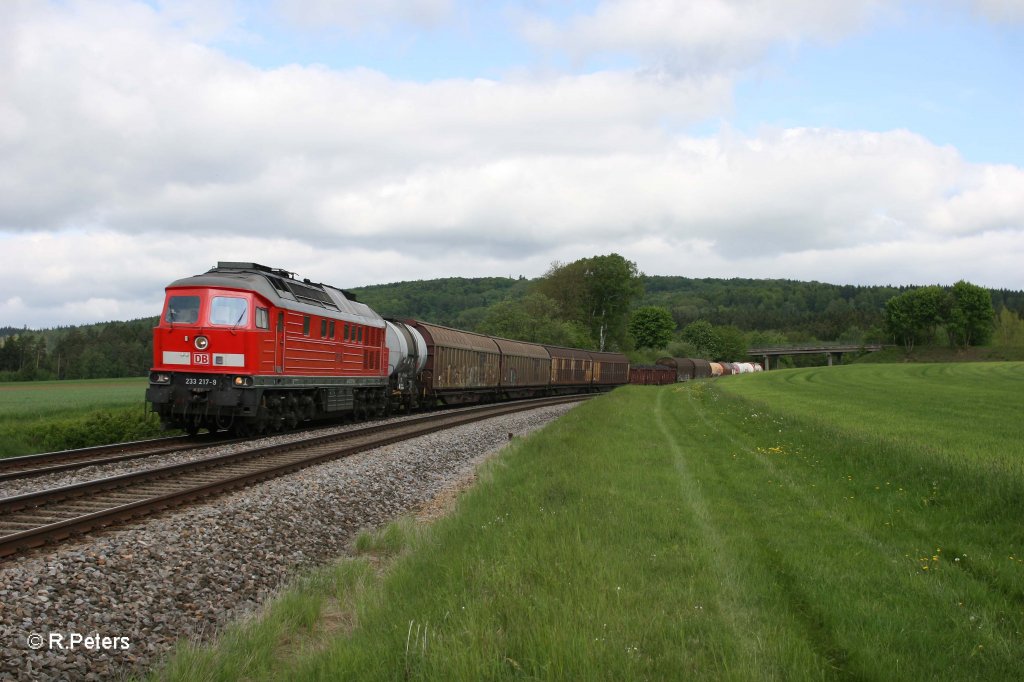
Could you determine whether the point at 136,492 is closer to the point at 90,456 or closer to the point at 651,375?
the point at 90,456

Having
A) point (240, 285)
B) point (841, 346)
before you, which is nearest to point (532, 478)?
point (240, 285)

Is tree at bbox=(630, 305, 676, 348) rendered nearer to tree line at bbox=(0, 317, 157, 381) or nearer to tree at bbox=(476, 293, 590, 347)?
tree at bbox=(476, 293, 590, 347)

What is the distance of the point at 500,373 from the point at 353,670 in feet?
117

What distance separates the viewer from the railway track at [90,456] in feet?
40.8

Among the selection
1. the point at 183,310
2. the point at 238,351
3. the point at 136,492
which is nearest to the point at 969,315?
the point at 238,351

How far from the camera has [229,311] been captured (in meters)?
16.8

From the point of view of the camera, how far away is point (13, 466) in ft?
43.1

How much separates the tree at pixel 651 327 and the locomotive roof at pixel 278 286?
107 meters

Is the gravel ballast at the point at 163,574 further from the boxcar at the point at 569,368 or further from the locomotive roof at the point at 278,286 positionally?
the boxcar at the point at 569,368

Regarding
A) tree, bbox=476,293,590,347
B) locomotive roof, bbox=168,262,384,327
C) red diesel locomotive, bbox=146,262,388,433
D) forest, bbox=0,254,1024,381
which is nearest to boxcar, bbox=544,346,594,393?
tree, bbox=476,293,590,347

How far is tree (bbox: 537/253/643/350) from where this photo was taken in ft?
311

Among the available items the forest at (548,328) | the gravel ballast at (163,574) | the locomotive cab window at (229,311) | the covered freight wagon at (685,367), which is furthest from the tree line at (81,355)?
the gravel ballast at (163,574)

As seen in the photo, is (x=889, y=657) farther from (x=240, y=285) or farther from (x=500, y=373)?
(x=500, y=373)

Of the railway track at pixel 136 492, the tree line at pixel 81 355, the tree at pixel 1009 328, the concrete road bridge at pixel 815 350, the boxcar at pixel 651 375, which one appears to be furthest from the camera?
the tree at pixel 1009 328
